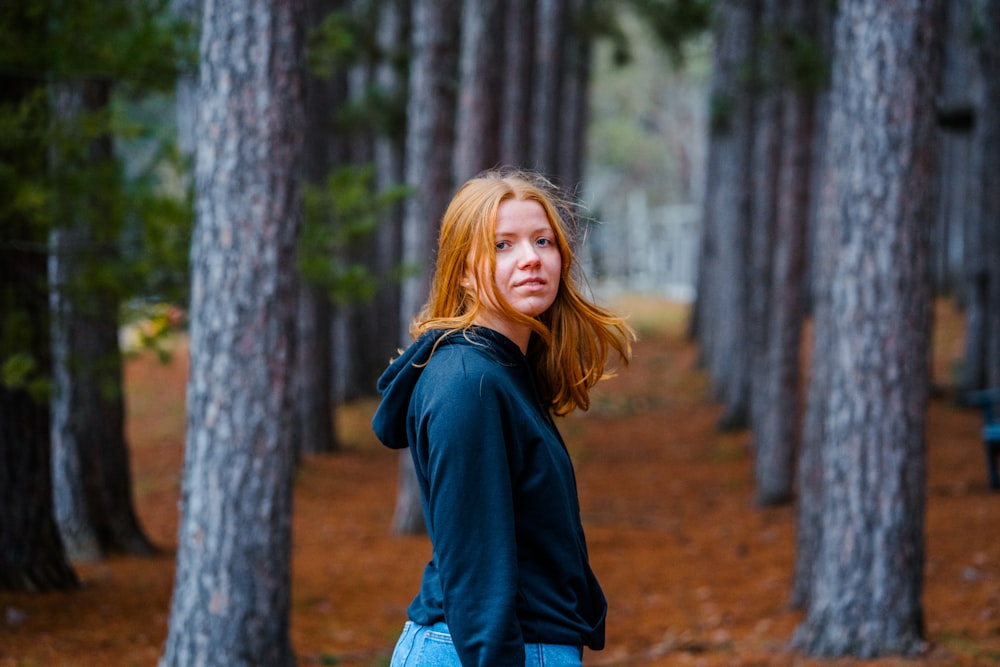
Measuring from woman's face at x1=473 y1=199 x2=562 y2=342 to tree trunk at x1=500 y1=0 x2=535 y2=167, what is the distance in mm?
12079

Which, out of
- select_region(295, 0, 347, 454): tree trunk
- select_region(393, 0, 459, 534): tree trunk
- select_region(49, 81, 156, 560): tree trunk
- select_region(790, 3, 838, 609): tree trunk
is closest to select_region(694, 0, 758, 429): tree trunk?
select_region(393, 0, 459, 534): tree trunk

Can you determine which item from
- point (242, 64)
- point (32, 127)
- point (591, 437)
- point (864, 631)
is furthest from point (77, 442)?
point (591, 437)

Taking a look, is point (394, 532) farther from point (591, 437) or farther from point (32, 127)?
point (591, 437)

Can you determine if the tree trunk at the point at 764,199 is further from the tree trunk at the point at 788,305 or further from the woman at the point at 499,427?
the woman at the point at 499,427

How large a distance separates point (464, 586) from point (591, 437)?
17.5m

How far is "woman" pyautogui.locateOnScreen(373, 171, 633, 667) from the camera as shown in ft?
7.40

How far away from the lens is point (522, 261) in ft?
8.21

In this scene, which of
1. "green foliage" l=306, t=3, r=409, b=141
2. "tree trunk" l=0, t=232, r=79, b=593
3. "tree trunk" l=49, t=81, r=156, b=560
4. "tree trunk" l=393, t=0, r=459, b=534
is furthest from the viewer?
"green foliage" l=306, t=3, r=409, b=141

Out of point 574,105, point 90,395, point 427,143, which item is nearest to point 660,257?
point 574,105

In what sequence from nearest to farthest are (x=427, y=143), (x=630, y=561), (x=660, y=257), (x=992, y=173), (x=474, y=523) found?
(x=474, y=523), (x=630, y=561), (x=427, y=143), (x=992, y=173), (x=660, y=257)

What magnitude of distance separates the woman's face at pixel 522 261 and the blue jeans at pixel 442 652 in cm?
69

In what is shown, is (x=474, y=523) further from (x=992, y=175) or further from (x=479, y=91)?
(x=992, y=175)

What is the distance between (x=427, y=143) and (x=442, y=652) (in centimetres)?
966

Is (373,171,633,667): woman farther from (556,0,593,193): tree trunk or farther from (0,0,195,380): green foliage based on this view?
(556,0,593,193): tree trunk
